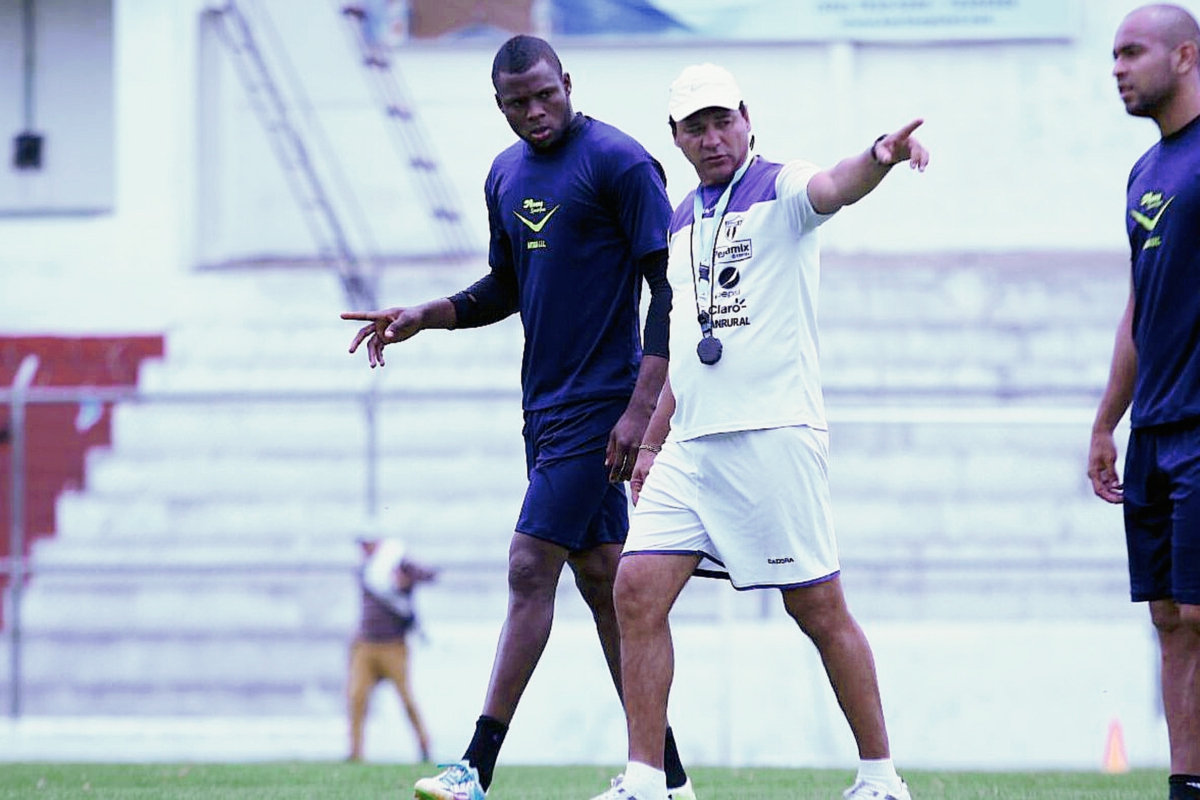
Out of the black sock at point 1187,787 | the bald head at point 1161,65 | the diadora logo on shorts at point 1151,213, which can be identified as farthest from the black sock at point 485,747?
the bald head at point 1161,65

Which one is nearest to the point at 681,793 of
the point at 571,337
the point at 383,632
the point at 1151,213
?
the point at 571,337

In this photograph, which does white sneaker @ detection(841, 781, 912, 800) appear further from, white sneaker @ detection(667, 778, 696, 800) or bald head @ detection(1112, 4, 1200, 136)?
bald head @ detection(1112, 4, 1200, 136)

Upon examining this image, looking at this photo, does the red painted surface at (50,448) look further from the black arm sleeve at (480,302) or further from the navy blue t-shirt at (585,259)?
the navy blue t-shirt at (585,259)

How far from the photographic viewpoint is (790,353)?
555 centimetres

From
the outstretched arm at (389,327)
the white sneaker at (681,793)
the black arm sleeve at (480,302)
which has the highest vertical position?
the black arm sleeve at (480,302)

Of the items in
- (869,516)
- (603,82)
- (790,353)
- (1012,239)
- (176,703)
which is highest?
(603,82)

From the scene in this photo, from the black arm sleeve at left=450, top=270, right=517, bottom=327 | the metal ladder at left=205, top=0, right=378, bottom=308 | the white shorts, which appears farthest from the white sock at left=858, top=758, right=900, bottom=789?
the metal ladder at left=205, top=0, right=378, bottom=308

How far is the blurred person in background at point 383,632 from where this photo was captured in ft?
43.2

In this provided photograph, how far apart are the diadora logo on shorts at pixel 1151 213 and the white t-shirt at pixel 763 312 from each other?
2.90ft

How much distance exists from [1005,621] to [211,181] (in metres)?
10.4

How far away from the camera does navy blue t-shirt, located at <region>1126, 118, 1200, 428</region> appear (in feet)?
17.9

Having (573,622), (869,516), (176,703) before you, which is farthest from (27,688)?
(869,516)

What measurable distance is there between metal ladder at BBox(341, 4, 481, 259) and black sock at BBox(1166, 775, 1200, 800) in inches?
576

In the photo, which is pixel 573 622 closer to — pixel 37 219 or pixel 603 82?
pixel 603 82
